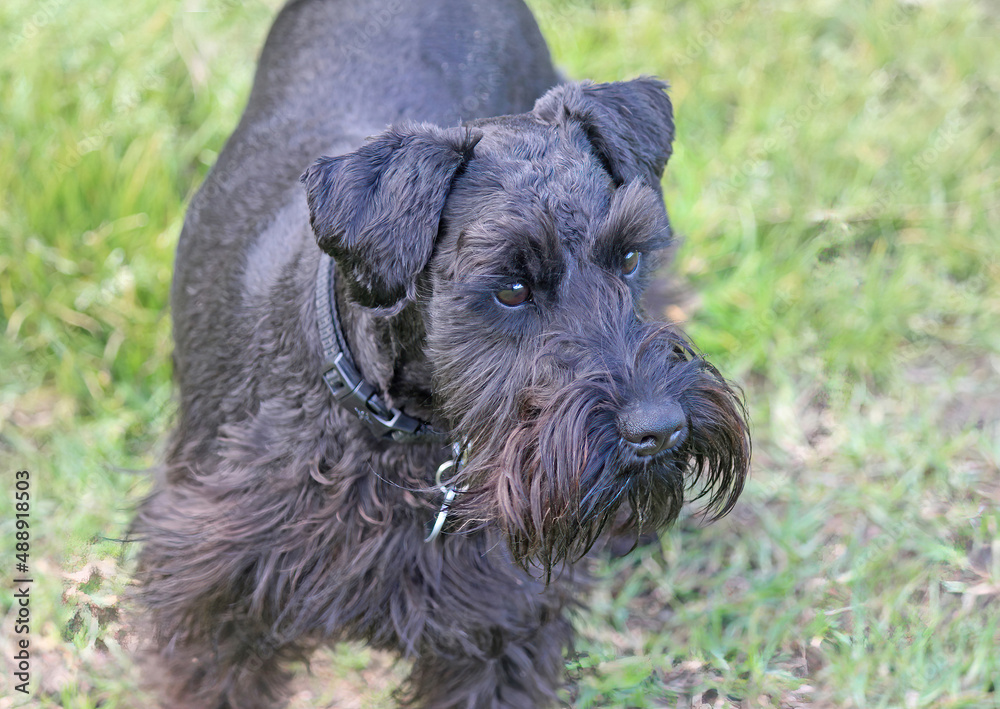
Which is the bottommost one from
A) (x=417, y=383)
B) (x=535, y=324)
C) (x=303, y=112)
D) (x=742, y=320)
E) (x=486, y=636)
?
(x=742, y=320)

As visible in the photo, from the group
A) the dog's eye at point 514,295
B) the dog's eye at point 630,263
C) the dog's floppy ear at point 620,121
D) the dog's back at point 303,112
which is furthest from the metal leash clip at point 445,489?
the dog's floppy ear at point 620,121

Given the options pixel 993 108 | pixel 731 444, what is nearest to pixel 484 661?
pixel 731 444

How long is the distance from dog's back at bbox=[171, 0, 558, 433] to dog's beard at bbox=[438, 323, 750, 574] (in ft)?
2.74

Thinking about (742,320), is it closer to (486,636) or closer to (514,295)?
(486,636)

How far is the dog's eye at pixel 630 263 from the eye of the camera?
218cm

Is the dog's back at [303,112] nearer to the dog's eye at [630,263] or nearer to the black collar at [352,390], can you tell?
the black collar at [352,390]

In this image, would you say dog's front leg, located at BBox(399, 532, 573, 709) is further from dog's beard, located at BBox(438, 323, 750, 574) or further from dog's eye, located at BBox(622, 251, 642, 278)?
dog's eye, located at BBox(622, 251, 642, 278)

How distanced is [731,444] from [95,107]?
320 centimetres

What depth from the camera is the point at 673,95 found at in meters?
4.77

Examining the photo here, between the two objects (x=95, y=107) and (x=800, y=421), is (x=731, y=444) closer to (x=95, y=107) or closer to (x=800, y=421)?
(x=800, y=421)

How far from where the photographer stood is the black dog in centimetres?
202

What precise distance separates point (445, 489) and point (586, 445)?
51 centimetres

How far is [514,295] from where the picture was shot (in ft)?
6.76

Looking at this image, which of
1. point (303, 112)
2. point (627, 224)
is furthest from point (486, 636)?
point (303, 112)
